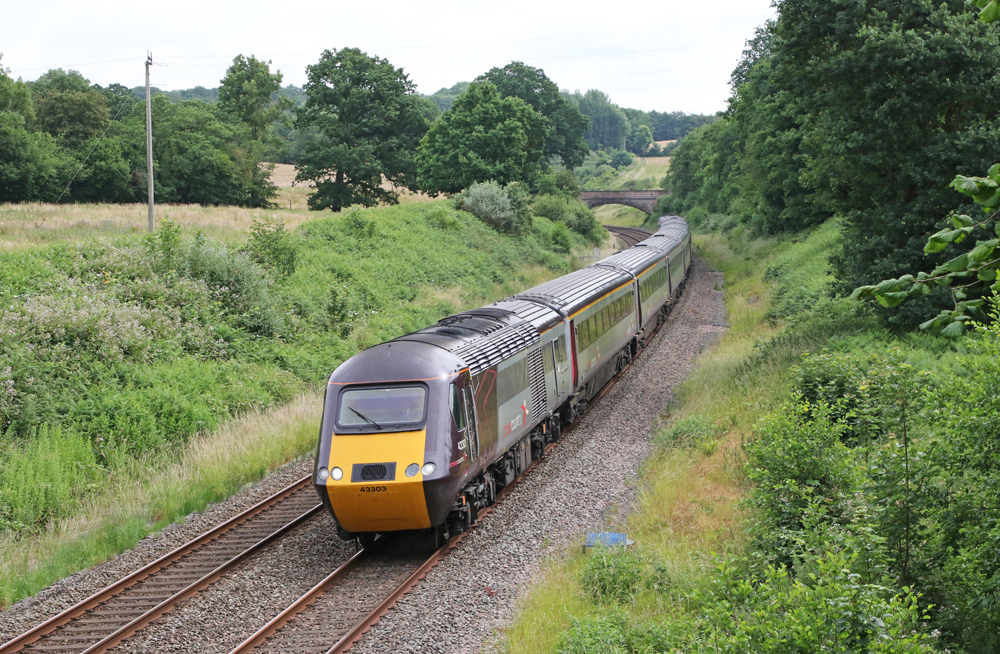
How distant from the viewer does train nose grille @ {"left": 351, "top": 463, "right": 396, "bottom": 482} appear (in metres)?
10.6

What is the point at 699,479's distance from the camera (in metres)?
13.4

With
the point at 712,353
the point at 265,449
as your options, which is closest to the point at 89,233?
the point at 265,449

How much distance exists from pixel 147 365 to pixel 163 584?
8440 mm

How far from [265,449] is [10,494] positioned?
440 centimetres

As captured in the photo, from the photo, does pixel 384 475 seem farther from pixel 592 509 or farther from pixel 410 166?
pixel 410 166

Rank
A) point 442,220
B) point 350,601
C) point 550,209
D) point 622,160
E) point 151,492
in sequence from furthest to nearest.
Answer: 1. point 622,160
2. point 550,209
3. point 442,220
4. point 151,492
5. point 350,601

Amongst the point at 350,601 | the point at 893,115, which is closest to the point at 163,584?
the point at 350,601

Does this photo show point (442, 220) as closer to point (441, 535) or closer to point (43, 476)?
point (43, 476)

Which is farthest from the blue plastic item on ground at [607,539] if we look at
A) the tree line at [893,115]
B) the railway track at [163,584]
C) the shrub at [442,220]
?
the shrub at [442,220]

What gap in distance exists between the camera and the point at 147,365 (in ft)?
58.9

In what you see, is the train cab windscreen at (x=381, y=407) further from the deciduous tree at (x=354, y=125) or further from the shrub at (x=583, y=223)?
the deciduous tree at (x=354, y=125)

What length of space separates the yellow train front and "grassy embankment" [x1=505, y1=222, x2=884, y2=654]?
190 cm

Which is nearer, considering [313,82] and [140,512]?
[140,512]

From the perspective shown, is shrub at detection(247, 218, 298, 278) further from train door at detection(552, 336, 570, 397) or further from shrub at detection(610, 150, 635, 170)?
shrub at detection(610, 150, 635, 170)
